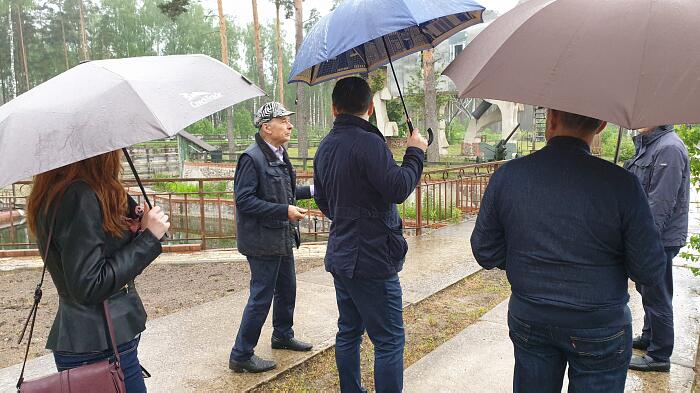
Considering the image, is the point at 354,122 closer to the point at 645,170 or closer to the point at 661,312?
the point at 645,170

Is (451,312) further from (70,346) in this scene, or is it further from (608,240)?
(70,346)

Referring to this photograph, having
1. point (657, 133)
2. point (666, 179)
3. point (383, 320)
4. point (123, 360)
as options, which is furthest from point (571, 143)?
point (123, 360)

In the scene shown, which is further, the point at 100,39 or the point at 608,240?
the point at 100,39

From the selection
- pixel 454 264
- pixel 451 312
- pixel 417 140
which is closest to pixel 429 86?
Answer: pixel 454 264

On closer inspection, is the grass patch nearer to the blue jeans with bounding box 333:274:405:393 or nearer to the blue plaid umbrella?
the blue jeans with bounding box 333:274:405:393

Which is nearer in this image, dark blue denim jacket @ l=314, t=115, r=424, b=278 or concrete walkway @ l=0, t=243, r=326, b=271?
dark blue denim jacket @ l=314, t=115, r=424, b=278

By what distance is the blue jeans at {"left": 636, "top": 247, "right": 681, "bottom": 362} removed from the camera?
10.5ft

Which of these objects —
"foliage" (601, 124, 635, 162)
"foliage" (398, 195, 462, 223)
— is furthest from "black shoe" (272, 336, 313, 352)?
"foliage" (601, 124, 635, 162)

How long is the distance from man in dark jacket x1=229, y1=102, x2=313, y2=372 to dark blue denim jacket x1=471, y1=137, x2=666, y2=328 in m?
1.70

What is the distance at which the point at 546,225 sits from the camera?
1.87 meters

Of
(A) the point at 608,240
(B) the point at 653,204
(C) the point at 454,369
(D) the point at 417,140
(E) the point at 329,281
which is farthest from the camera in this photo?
(E) the point at 329,281

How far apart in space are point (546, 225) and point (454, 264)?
4495 mm

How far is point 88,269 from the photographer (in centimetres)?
184

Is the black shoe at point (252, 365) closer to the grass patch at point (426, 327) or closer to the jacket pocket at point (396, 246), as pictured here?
the grass patch at point (426, 327)
